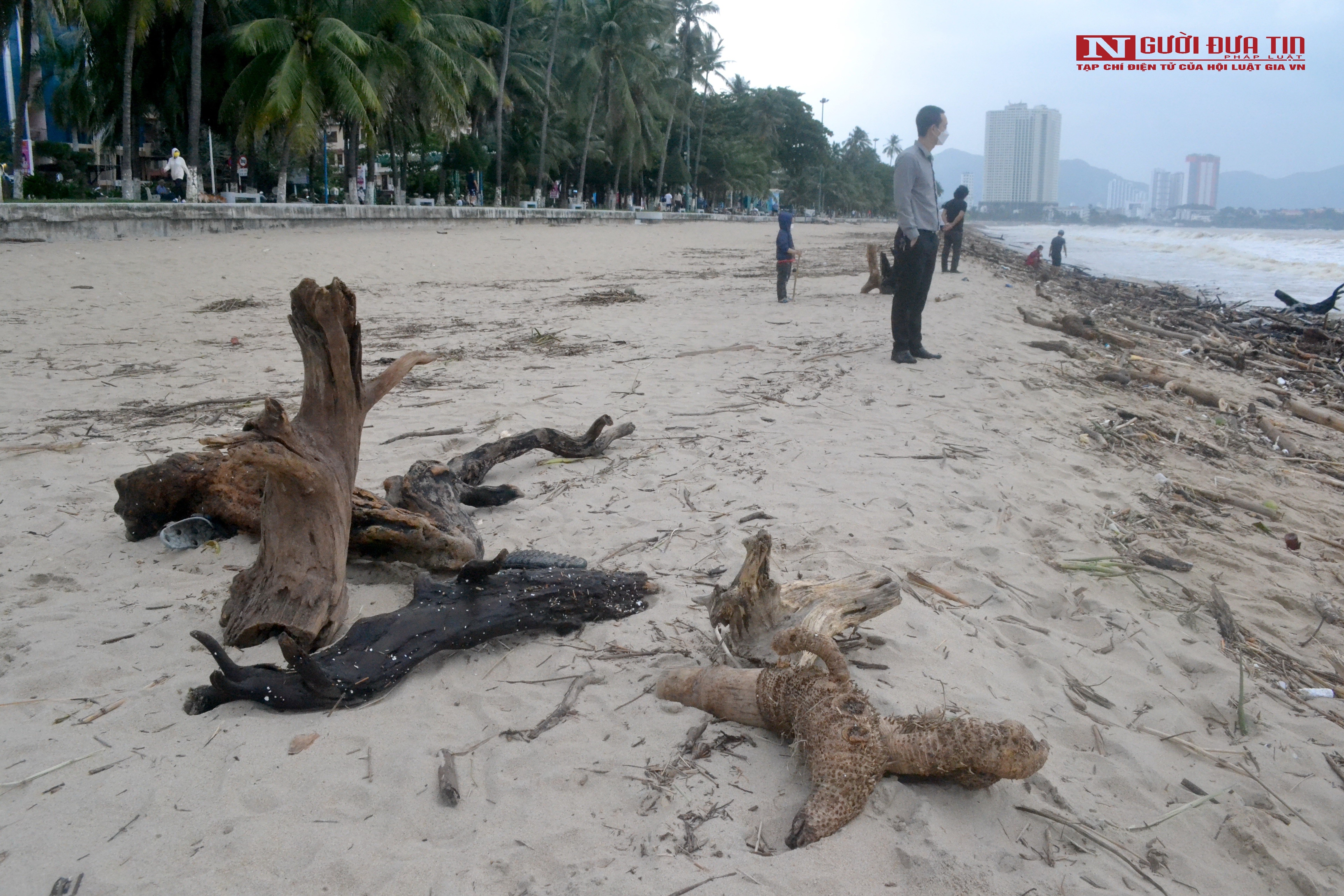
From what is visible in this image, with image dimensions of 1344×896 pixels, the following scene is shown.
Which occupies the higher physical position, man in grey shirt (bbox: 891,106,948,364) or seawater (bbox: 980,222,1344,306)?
seawater (bbox: 980,222,1344,306)

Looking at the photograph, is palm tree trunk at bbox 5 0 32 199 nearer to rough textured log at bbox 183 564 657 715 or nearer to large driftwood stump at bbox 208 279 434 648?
large driftwood stump at bbox 208 279 434 648

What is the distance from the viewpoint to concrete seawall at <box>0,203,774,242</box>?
44.5ft

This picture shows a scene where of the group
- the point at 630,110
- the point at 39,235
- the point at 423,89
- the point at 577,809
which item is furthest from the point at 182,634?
the point at 630,110

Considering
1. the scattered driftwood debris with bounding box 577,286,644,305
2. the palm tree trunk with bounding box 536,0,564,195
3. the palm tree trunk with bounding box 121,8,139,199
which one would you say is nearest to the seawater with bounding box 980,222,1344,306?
the scattered driftwood debris with bounding box 577,286,644,305

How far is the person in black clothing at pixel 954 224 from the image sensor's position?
542 inches

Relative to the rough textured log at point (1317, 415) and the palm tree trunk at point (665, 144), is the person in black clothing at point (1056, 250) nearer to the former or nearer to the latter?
the rough textured log at point (1317, 415)

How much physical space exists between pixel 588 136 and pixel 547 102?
4.70 m

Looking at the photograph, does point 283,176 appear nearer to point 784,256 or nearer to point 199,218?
point 199,218

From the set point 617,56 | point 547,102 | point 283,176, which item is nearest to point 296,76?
point 283,176

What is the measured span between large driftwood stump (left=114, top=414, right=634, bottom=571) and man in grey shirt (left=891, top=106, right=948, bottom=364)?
4.38 meters

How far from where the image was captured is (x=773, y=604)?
2561 mm

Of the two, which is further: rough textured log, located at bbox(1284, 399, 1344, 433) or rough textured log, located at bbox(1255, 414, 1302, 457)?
rough textured log, located at bbox(1284, 399, 1344, 433)

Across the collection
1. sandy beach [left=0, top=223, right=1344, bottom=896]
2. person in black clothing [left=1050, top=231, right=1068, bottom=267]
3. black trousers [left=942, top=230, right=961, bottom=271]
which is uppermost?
person in black clothing [left=1050, top=231, right=1068, bottom=267]

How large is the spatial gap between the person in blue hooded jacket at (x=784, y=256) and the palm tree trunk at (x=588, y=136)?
3293 cm
